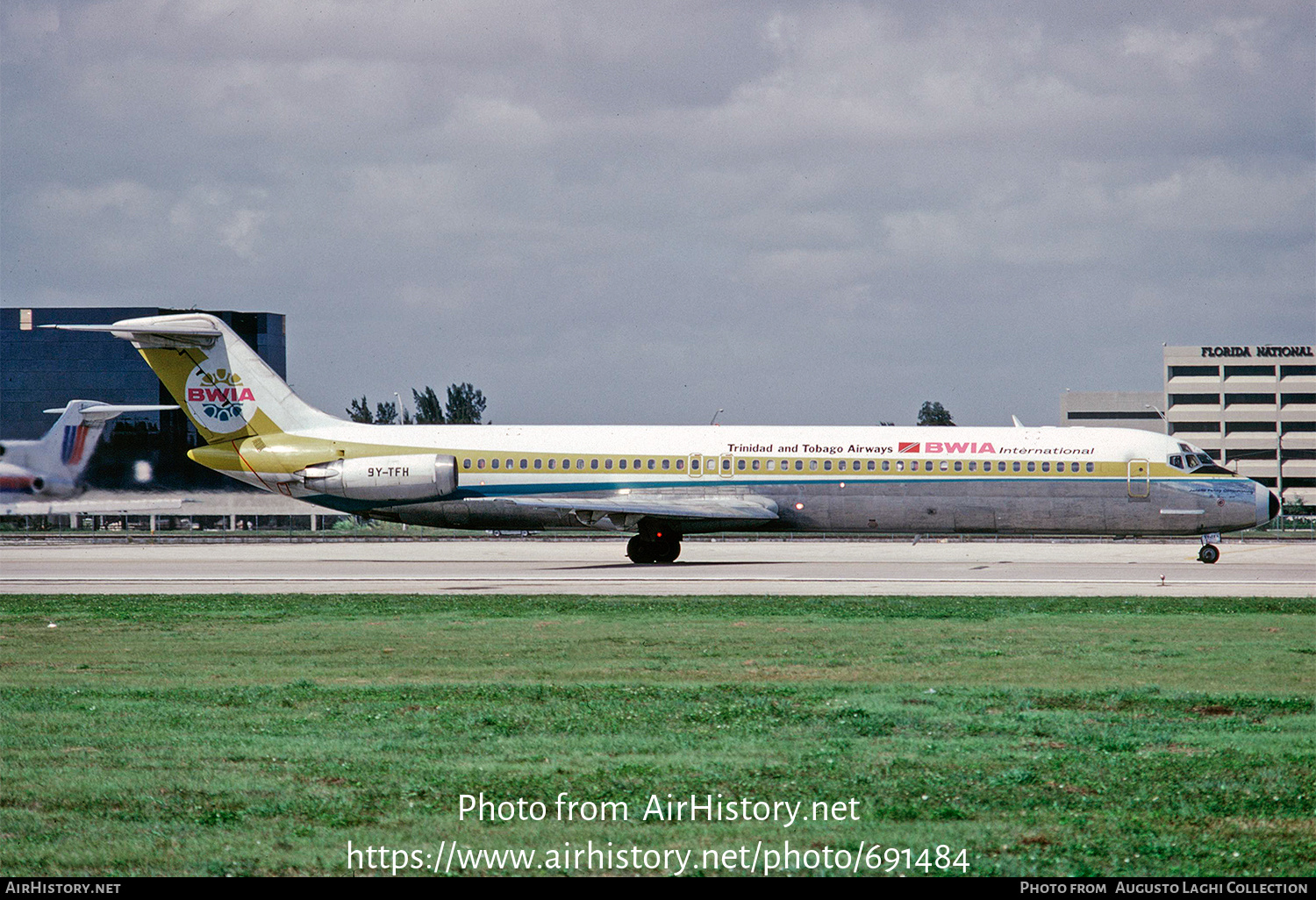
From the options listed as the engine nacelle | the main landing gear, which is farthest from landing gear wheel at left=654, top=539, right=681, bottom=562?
the engine nacelle

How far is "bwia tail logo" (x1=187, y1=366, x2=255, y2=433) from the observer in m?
37.2

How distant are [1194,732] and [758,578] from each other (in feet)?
60.1

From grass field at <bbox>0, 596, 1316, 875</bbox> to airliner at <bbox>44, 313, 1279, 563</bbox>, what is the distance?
16.5 m

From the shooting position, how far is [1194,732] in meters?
10.9

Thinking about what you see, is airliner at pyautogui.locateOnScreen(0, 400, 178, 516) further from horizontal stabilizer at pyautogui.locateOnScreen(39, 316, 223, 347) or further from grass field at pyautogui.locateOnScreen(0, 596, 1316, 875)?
grass field at pyautogui.locateOnScreen(0, 596, 1316, 875)

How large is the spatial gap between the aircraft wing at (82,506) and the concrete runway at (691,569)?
1.68m

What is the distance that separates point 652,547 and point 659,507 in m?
2.18

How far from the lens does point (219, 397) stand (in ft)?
122

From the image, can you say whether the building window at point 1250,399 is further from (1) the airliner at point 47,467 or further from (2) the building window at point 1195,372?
(1) the airliner at point 47,467

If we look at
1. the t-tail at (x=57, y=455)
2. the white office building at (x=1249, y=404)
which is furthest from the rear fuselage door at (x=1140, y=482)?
the white office building at (x=1249, y=404)

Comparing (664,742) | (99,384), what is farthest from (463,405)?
(664,742)

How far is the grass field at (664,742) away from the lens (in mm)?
7645

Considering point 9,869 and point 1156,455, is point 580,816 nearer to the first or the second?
point 9,869
